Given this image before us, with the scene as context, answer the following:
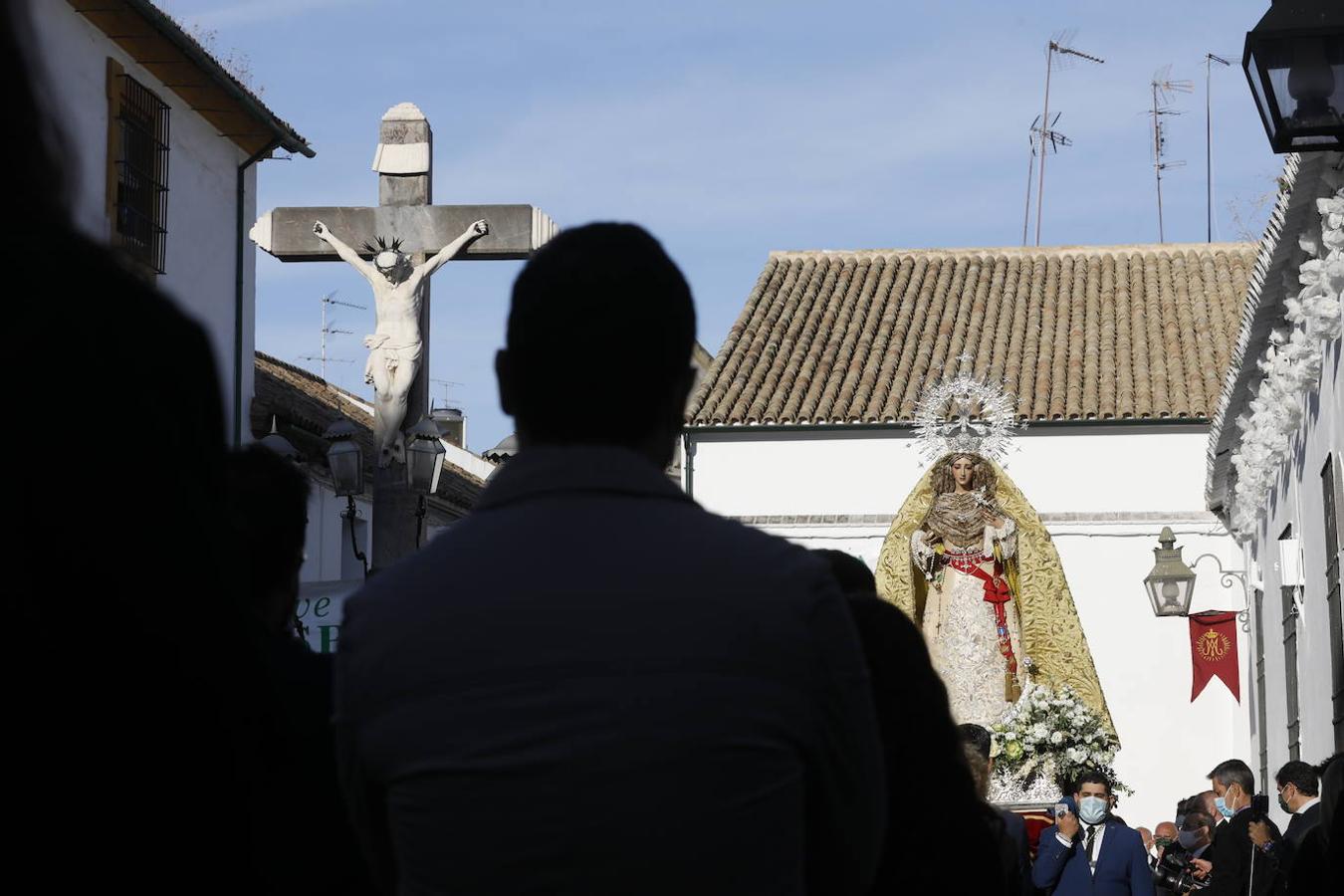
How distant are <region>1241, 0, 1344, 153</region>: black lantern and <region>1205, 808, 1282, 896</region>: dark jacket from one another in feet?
17.6

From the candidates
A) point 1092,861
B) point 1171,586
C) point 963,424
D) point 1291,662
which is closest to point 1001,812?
point 1092,861

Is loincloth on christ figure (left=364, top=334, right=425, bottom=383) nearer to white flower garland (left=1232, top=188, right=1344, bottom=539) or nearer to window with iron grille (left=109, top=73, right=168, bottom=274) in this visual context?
white flower garland (left=1232, top=188, right=1344, bottom=539)

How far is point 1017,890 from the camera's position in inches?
260

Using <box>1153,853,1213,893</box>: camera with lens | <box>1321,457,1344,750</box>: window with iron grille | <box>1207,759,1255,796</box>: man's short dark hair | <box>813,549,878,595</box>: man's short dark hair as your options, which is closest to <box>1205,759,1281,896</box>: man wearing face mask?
<box>1207,759,1255,796</box>: man's short dark hair

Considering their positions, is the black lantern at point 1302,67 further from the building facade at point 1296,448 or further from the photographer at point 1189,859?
the photographer at point 1189,859

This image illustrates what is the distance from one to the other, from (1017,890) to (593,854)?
491 cm

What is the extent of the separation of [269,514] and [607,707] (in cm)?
122

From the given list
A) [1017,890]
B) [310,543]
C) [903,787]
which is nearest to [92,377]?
[903,787]

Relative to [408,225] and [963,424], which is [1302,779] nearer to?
[408,225]

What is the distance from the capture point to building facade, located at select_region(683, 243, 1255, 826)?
88.7ft

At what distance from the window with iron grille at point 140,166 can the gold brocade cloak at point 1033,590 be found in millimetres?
6390

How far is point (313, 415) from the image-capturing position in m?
24.4

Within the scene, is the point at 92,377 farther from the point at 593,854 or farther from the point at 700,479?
the point at 700,479

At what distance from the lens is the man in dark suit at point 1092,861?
1050 cm
